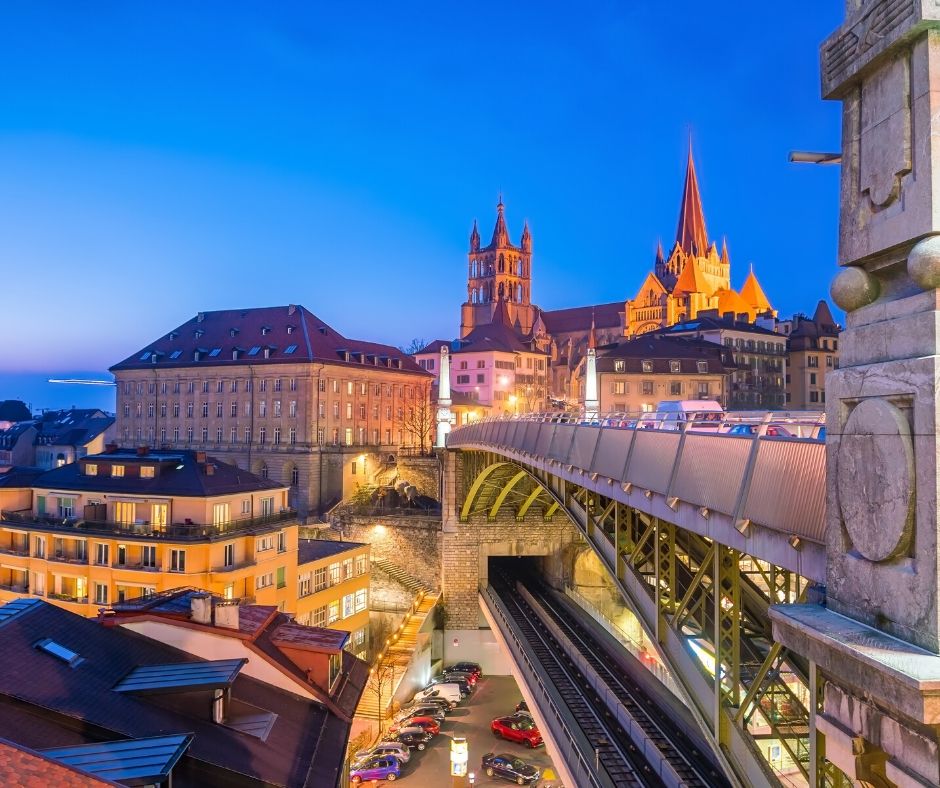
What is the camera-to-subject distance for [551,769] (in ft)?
109

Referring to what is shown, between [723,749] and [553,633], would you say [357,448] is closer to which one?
[553,633]

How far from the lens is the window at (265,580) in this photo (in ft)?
125

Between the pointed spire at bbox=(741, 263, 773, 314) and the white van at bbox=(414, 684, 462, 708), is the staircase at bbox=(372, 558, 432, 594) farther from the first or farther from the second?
the pointed spire at bbox=(741, 263, 773, 314)

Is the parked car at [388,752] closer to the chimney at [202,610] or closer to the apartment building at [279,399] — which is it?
the chimney at [202,610]

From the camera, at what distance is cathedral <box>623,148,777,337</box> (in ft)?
408

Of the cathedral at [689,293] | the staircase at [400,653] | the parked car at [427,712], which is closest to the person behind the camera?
the parked car at [427,712]

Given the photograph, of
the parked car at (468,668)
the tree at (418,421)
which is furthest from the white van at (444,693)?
the tree at (418,421)

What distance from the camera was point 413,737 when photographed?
1448 inches

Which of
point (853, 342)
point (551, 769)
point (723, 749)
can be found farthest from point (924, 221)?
point (551, 769)

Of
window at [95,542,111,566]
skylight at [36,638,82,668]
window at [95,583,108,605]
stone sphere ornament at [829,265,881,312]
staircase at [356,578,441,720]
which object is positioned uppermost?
stone sphere ornament at [829,265,881,312]

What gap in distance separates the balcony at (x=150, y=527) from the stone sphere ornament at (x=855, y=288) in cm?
3450

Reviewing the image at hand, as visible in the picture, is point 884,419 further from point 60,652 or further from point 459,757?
point 459,757

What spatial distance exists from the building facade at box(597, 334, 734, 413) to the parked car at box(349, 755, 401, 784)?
152 ft

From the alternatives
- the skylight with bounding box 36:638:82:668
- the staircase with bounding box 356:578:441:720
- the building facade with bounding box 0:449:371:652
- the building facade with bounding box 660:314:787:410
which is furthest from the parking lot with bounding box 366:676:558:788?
the building facade with bounding box 660:314:787:410
